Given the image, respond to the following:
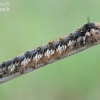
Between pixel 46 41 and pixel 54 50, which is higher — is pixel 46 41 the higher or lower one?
the lower one

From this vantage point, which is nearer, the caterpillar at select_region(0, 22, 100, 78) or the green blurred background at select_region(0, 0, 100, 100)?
the caterpillar at select_region(0, 22, 100, 78)

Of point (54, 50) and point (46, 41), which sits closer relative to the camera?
point (54, 50)

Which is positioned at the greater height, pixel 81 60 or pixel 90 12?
pixel 90 12

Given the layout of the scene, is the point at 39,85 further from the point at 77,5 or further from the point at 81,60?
the point at 77,5

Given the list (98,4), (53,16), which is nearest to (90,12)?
(98,4)
